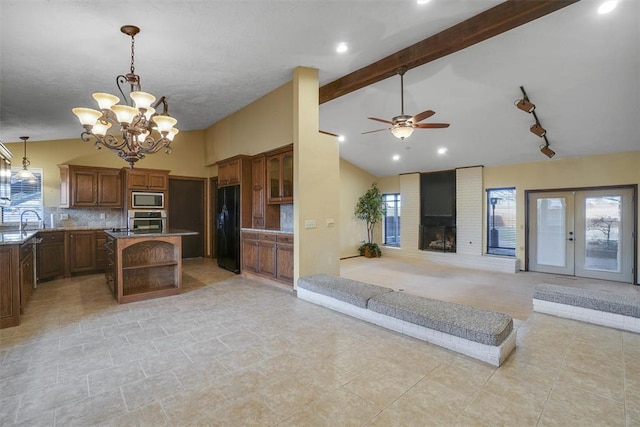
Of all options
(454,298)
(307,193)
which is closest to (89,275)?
(307,193)

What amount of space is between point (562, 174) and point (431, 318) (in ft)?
20.0

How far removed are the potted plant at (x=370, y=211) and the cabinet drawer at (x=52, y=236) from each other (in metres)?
7.18

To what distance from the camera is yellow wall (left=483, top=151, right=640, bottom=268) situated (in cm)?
594

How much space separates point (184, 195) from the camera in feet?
25.8

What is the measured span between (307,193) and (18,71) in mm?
3923

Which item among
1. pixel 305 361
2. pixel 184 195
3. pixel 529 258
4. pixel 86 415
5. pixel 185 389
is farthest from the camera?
pixel 184 195

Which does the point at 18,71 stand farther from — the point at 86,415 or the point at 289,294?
the point at 289,294

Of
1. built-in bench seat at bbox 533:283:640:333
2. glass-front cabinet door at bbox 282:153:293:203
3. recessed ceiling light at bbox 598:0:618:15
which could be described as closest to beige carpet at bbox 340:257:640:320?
built-in bench seat at bbox 533:283:640:333

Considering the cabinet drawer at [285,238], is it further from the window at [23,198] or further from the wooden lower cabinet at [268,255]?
the window at [23,198]

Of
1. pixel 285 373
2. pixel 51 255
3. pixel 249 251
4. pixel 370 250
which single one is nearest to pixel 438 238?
pixel 370 250

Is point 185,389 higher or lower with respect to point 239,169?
lower

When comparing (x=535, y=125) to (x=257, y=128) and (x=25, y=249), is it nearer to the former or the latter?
(x=257, y=128)

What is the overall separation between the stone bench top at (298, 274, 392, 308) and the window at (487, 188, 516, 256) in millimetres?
5416

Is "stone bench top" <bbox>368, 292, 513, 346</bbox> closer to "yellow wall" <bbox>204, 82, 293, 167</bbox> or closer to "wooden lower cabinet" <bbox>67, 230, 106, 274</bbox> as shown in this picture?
"yellow wall" <bbox>204, 82, 293, 167</bbox>
